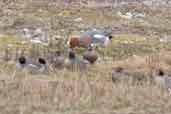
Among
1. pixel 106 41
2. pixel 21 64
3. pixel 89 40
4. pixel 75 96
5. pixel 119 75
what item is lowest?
pixel 106 41

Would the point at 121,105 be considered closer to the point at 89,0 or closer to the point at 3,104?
the point at 3,104

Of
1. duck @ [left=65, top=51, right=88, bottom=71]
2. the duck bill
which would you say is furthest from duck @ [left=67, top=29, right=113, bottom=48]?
duck @ [left=65, top=51, right=88, bottom=71]

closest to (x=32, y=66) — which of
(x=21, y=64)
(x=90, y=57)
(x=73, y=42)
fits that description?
(x=21, y=64)

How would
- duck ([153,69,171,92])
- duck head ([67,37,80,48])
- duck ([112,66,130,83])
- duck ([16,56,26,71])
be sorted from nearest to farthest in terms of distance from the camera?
duck ([153,69,171,92]) → duck ([112,66,130,83]) → duck ([16,56,26,71]) → duck head ([67,37,80,48])

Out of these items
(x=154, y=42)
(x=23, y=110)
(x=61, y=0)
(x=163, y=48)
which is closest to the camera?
(x=23, y=110)

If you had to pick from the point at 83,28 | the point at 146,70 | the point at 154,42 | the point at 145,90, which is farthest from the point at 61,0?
the point at 145,90

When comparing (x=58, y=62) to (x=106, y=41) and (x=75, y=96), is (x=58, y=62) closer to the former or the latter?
(x=75, y=96)

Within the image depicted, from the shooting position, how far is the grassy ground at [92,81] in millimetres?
8164

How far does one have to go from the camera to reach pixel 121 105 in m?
8.38

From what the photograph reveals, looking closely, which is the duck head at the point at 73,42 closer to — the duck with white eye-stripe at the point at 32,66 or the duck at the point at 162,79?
the duck with white eye-stripe at the point at 32,66

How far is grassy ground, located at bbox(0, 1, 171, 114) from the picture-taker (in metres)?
8.16

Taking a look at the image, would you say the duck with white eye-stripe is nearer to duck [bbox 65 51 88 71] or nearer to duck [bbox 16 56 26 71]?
duck [bbox 16 56 26 71]

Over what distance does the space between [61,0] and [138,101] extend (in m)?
15.8

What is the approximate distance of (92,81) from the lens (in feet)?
32.3
